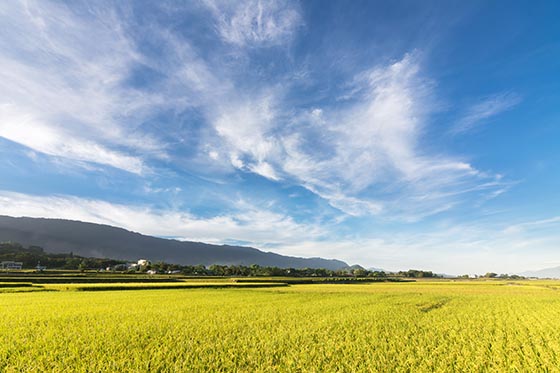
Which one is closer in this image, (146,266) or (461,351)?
(461,351)

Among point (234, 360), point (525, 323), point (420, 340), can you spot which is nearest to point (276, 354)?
point (234, 360)

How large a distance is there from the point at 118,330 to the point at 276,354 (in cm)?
900

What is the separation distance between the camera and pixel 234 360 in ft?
36.1

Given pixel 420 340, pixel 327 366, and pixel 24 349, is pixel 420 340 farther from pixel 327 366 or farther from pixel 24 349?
pixel 24 349

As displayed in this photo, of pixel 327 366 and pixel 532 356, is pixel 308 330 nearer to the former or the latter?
pixel 327 366

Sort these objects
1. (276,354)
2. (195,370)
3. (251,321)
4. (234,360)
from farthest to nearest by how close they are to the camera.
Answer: (251,321) → (276,354) → (234,360) → (195,370)

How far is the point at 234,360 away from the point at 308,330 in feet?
20.9

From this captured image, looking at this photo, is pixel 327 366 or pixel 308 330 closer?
pixel 327 366

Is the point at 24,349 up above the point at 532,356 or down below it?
below

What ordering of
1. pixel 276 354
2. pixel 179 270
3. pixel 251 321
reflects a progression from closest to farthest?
pixel 276 354 → pixel 251 321 → pixel 179 270

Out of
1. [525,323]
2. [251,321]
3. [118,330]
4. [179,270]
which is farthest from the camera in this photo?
[179,270]

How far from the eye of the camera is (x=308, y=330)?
1633 cm

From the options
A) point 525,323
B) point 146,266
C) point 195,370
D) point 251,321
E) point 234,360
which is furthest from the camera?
point 146,266

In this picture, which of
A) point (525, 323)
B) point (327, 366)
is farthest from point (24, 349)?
point (525, 323)
